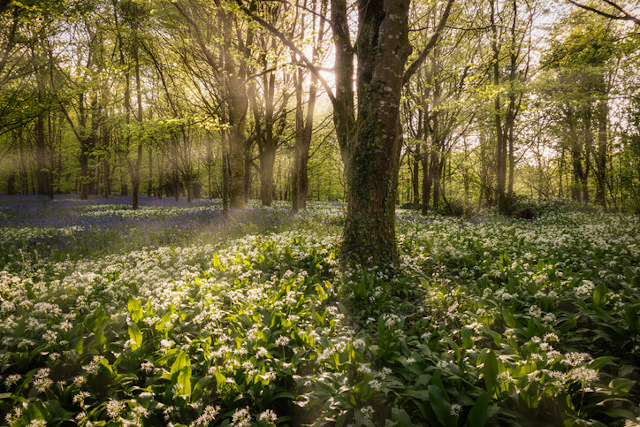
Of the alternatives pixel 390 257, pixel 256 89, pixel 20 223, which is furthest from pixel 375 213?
pixel 256 89

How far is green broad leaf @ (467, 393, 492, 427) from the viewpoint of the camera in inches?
76.5

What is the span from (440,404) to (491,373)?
1.71ft

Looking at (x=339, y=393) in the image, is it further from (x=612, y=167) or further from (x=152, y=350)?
(x=612, y=167)

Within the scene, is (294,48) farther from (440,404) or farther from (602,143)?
(602,143)

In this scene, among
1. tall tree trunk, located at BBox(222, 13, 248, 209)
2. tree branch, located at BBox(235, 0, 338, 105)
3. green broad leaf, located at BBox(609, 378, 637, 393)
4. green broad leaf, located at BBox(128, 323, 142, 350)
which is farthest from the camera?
tall tree trunk, located at BBox(222, 13, 248, 209)

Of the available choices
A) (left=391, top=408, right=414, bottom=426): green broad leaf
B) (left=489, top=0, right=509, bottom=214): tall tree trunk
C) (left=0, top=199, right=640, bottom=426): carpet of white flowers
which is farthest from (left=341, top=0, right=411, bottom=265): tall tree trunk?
(left=489, top=0, right=509, bottom=214): tall tree trunk

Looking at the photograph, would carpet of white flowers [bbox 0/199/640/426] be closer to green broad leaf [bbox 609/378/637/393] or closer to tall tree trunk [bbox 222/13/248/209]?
green broad leaf [bbox 609/378/637/393]

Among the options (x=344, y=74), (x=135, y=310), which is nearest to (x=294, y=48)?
(x=344, y=74)

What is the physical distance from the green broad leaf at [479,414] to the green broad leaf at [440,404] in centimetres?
15

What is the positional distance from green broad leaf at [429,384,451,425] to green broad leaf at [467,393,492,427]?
0.15 meters

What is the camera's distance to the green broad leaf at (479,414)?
194 cm

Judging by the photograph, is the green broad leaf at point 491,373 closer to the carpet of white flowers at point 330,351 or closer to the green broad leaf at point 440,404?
the carpet of white flowers at point 330,351

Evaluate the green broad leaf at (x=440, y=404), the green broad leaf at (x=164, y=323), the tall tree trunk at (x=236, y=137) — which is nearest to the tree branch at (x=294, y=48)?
the green broad leaf at (x=164, y=323)

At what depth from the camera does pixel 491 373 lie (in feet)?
7.36
